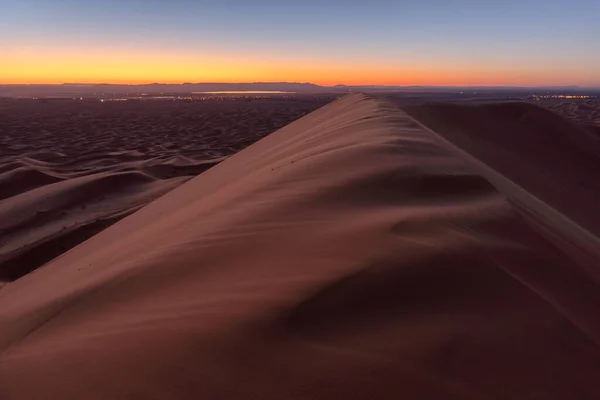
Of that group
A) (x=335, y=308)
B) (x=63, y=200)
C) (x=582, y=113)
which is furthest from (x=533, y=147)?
(x=582, y=113)

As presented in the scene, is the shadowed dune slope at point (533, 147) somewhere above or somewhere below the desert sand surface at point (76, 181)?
above

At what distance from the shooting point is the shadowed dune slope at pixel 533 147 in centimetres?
394

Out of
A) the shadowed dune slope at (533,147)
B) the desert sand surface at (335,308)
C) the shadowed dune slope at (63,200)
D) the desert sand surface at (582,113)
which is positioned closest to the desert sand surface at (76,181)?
the shadowed dune slope at (63,200)

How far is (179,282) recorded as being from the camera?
1395 millimetres

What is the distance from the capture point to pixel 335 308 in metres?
1.04

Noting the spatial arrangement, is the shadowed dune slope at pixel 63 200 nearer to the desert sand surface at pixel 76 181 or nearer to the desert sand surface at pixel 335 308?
the desert sand surface at pixel 76 181

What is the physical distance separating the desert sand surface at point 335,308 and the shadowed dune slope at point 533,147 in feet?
7.41

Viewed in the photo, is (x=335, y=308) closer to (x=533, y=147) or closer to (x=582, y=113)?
(x=533, y=147)

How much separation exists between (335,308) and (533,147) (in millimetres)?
5294

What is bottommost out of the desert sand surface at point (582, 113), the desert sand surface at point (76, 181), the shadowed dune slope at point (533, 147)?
the desert sand surface at point (76, 181)

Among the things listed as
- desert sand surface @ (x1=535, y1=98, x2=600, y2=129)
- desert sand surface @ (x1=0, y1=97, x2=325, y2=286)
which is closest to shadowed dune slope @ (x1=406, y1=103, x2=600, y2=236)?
desert sand surface @ (x1=535, y1=98, x2=600, y2=129)

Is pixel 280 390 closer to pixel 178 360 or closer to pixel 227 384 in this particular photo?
pixel 227 384

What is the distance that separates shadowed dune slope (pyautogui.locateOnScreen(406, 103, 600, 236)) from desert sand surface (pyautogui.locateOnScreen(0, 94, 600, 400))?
2.26 m

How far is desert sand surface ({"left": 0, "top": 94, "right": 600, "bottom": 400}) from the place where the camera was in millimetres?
866
